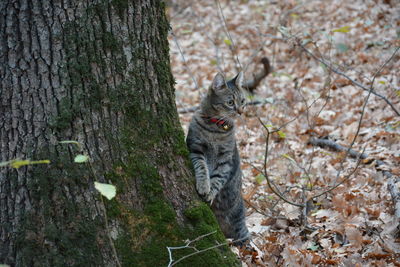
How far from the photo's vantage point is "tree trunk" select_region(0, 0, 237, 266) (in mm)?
2627

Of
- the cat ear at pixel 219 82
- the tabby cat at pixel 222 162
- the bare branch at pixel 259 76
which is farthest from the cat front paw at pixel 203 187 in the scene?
the bare branch at pixel 259 76

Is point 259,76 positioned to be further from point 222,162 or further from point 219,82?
point 222,162

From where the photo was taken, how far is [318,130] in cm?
686

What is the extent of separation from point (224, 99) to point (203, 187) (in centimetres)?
146

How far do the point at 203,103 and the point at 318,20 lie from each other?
780 centimetres

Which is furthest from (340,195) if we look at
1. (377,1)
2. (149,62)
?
(377,1)

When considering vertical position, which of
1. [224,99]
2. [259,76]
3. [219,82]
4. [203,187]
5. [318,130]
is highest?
[219,82]

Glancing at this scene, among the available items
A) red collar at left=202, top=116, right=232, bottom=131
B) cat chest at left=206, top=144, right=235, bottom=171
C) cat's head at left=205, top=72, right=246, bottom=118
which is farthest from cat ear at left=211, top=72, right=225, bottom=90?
cat chest at left=206, top=144, right=235, bottom=171

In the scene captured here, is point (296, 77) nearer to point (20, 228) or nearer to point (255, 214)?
point (255, 214)

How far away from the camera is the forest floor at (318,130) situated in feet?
12.8

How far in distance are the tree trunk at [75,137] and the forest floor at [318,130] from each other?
1291mm

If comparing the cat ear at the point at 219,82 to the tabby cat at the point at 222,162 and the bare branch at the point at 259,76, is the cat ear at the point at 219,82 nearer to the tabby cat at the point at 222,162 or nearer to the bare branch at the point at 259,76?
the tabby cat at the point at 222,162

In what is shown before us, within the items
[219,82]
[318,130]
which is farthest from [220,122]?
[318,130]

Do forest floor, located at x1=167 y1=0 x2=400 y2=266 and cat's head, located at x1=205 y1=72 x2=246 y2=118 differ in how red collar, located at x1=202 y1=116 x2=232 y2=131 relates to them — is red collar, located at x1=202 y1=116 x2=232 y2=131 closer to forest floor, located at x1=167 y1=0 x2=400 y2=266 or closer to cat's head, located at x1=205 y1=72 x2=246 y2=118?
cat's head, located at x1=205 y1=72 x2=246 y2=118
